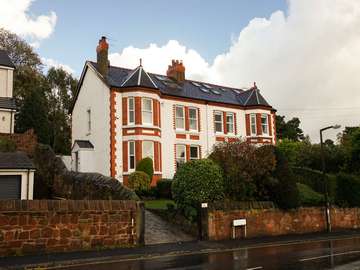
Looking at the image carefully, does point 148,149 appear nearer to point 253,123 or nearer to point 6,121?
point 6,121

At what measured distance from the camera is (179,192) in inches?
850

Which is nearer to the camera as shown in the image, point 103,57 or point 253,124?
point 103,57

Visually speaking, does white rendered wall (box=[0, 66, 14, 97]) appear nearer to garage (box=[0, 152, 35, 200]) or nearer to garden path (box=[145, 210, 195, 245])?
garage (box=[0, 152, 35, 200])

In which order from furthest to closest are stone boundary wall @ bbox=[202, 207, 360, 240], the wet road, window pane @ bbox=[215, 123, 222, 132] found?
window pane @ bbox=[215, 123, 222, 132], stone boundary wall @ bbox=[202, 207, 360, 240], the wet road

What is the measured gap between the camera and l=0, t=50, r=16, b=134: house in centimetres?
2977

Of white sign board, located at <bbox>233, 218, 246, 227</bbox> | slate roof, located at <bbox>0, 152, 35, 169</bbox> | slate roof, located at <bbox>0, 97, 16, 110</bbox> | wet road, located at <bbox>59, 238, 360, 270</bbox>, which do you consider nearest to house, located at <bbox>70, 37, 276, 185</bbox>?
slate roof, located at <bbox>0, 97, 16, 110</bbox>

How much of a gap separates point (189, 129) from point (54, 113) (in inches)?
914

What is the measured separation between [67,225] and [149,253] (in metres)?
3.22

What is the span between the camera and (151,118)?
113 feet

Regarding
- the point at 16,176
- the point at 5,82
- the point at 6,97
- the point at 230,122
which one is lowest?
the point at 16,176

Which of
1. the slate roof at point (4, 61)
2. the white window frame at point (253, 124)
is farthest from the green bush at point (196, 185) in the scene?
the white window frame at point (253, 124)

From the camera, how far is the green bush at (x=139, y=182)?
97.0ft

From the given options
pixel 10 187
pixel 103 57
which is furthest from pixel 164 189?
pixel 103 57

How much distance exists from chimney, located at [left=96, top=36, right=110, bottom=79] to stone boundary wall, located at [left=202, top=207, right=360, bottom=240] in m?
18.4
